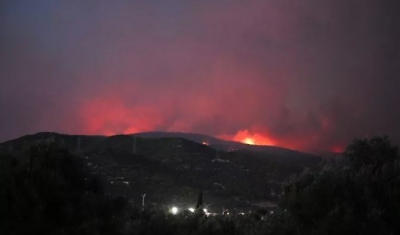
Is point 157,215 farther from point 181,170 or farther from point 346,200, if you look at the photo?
point 181,170

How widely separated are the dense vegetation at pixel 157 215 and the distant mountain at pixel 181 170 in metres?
40.6

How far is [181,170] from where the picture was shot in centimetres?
7312

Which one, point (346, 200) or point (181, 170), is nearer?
point (346, 200)

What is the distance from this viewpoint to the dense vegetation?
490 inches

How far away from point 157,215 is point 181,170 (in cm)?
5620

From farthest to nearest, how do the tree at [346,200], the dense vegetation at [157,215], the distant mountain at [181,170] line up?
1. the distant mountain at [181,170]
2. the dense vegetation at [157,215]
3. the tree at [346,200]

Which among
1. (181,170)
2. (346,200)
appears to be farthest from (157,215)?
(181,170)

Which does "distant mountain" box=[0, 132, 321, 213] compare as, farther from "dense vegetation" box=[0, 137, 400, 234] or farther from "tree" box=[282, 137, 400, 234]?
"tree" box=[282, 137, 400, 234]

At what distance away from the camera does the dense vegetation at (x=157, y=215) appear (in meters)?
12.4

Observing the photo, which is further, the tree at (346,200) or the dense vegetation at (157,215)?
the dense vegetation at (157,215)

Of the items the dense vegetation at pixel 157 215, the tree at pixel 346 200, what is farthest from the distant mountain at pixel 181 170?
the tree at pixel 346 200

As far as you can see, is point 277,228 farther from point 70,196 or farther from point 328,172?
point 70,196

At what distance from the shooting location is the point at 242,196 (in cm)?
6488

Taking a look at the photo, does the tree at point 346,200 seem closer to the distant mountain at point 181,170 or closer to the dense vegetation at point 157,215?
the dense vegetation at point 157,215
